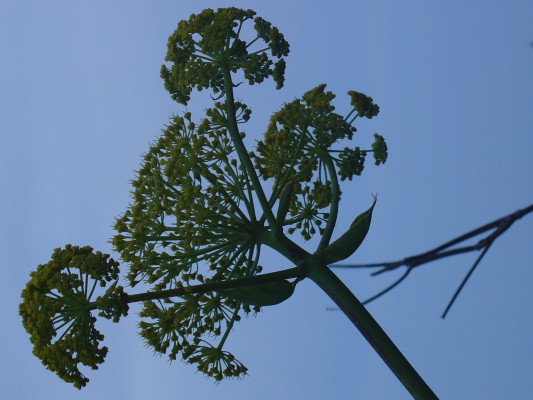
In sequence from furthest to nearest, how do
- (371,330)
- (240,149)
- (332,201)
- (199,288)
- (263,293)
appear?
(240,149)
(332,201)
(263,293)
(199,288)
(371,330)

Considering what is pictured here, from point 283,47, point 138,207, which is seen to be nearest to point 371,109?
point 283,47

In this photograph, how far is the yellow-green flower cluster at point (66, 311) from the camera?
736 centimetres

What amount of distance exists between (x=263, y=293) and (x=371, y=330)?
48.9 inches

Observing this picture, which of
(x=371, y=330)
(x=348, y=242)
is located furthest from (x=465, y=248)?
(x=348, y=242)

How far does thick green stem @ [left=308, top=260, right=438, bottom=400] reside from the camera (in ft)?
22.1

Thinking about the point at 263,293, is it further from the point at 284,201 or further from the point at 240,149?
the point at 240,149

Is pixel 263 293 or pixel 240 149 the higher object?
pixel 240 149

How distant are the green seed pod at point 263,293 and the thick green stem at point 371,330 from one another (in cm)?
38

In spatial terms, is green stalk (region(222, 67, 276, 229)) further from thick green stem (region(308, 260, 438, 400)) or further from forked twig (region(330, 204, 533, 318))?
forked twig (region(330, 204, 533, 318))

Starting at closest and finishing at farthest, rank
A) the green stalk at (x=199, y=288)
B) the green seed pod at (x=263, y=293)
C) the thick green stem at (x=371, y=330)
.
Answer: the thick green stem at (x=371, y=330)
the green stalk at (x=199, y=288)
the green seed pod at (x=263, y=293)

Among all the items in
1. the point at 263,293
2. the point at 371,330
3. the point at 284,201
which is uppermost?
the point at 284,201

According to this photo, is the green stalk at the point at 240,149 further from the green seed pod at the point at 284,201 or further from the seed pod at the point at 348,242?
the seed pod at the point at 348,242

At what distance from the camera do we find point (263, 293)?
24.6 ft

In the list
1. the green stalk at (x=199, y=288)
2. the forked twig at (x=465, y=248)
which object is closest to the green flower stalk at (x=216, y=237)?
the green stalk at (x=199, y=288)
